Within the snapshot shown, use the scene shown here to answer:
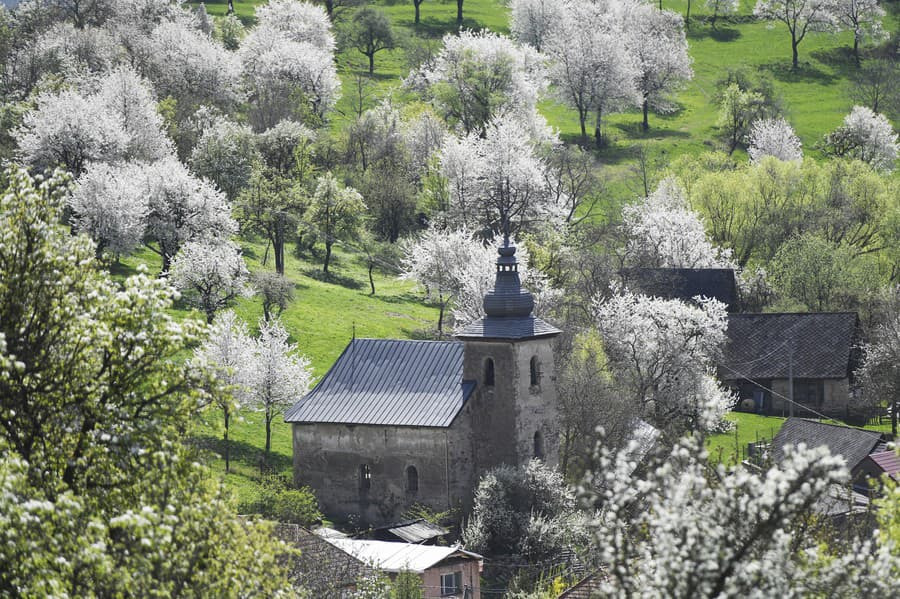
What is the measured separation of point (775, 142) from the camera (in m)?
111

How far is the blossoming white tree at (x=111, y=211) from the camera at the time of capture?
7081 cm

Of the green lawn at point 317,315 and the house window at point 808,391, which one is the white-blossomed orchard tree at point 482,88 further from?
the house window at point 808,391

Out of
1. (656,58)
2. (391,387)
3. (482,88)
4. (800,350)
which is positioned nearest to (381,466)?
(391,387)

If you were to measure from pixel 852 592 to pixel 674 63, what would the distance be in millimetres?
113163

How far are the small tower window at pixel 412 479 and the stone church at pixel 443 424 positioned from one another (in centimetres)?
3

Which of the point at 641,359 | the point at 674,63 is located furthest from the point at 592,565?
the point at 674,63

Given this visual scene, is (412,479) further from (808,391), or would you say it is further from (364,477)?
(808,391)

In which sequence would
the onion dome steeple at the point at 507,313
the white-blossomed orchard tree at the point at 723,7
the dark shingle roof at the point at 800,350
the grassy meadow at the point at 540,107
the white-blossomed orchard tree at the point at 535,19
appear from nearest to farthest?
A: 1. the onion dome steeple at the point at 507,313
2. the grassy meadow at the point at 540,107
3. the dark shingle roof at the point at 800,350
4. the white-blossomed orchard tree at the point at 535,19
5. the white-blossomed orchard tree at the point at 723,7

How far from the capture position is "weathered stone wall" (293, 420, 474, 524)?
53.5m

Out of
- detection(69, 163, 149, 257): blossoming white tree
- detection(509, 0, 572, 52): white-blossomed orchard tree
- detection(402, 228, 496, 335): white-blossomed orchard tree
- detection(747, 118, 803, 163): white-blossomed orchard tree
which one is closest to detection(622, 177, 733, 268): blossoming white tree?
detection(402, 228, 496, 335): white-blossomed orchard tree

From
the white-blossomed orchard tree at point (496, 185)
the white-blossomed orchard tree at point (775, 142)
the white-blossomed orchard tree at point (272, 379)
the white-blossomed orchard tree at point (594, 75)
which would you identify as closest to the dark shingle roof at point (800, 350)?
the white-blossomed orchard tree at point (496, 185)

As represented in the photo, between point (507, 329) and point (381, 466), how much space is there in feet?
21.3

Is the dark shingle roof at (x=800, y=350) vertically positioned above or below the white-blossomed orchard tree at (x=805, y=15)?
below

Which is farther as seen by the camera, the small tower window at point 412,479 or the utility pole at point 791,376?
the utility pole at point 791,376
